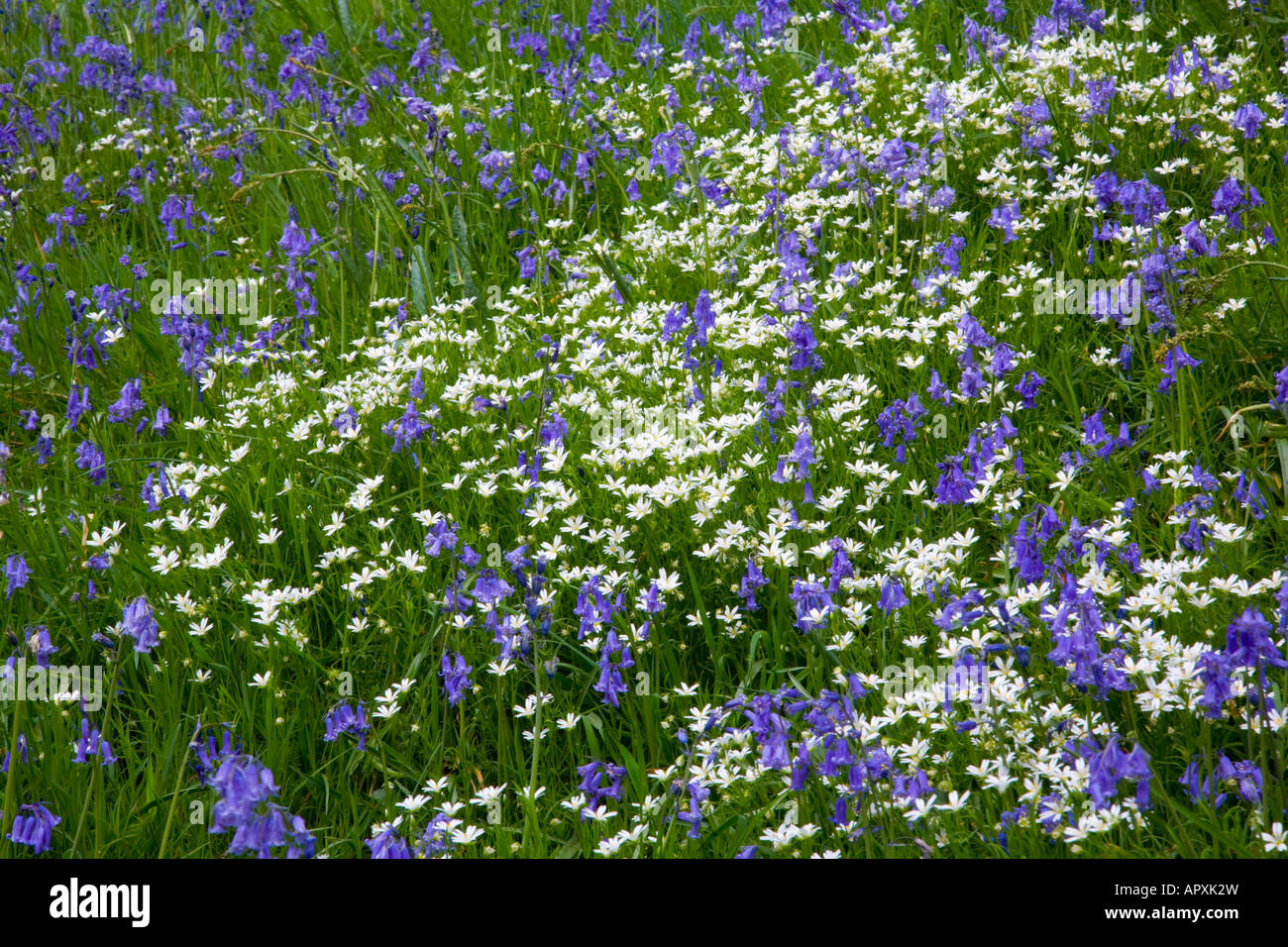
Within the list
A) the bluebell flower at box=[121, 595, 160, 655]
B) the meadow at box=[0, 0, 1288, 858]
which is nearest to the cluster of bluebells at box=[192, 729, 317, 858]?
the meadow at box=[0, 0, 1288, 858]

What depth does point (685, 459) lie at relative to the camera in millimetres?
4145

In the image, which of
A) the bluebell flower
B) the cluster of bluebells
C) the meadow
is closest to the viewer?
the cluster of bluebells

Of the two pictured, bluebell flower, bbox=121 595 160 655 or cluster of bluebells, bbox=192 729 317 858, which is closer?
cluster of bluebells, bbox=192 729 317 858

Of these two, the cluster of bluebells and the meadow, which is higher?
the meadow

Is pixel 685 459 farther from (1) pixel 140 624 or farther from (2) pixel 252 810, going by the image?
(2) pixel 252 810

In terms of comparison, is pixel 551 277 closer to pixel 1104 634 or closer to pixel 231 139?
pixel 231 139

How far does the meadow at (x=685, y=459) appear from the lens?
9.71 ft

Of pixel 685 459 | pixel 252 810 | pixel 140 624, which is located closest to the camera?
pixel 252 810

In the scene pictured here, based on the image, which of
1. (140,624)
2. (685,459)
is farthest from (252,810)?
(685,459)

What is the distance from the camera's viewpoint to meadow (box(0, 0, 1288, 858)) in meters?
2.96

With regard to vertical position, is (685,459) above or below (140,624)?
above

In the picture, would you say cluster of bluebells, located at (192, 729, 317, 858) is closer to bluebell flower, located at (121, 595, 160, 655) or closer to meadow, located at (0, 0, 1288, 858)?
meadow, located at (0, 0, 1288, 858)

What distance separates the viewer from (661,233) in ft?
19.1

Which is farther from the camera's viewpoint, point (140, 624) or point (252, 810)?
point (140, 624)
